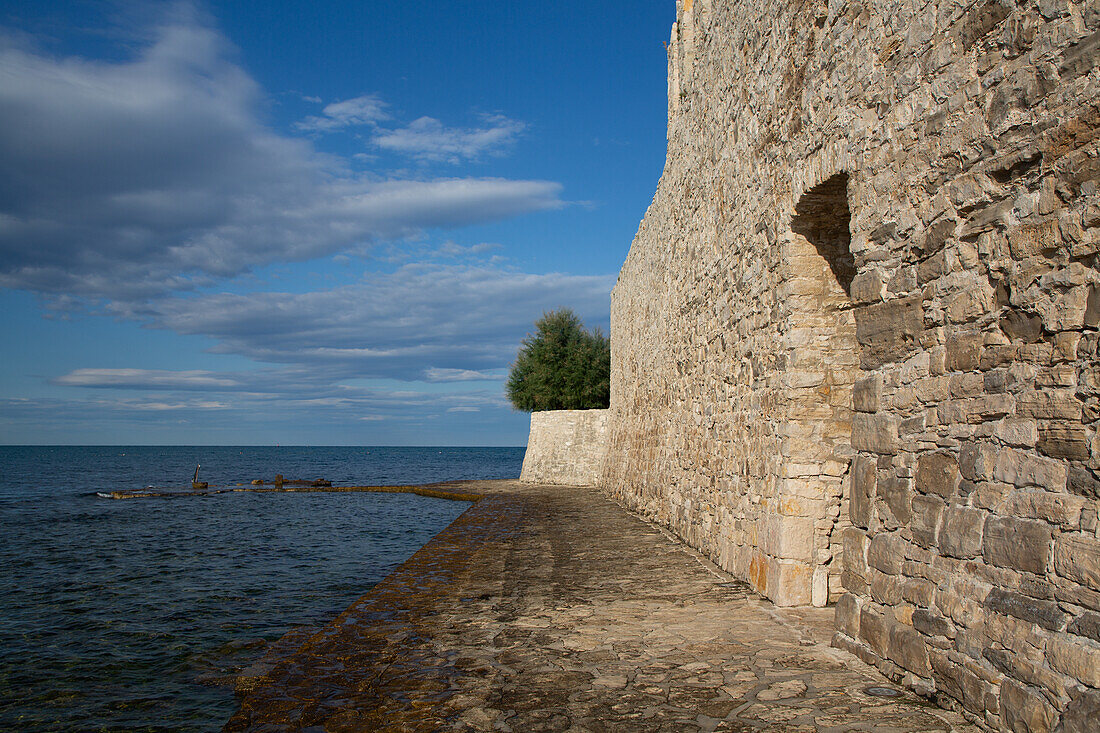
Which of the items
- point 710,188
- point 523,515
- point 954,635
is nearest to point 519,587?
point 954,635

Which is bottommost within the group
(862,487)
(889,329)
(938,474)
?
(862,487)

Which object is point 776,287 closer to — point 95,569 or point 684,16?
point 684,16

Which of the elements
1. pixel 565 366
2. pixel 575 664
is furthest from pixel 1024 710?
pixel 565 366

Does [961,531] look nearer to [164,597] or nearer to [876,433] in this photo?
[876,433]

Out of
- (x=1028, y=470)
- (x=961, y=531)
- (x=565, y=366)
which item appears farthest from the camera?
(x=565, y=366)

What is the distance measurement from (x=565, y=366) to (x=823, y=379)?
22.5 meters

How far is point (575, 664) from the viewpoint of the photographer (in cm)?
427

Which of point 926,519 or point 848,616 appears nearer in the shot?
point 926,519

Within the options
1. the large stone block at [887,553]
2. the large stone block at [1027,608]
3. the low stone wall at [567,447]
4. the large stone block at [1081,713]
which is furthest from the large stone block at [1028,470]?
the low stone wall at [567,447]

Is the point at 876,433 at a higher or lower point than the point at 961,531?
higher

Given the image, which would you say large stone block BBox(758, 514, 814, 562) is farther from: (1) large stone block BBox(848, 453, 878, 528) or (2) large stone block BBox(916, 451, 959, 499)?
(2) large stone block BBox(916, 451, 959, 499)

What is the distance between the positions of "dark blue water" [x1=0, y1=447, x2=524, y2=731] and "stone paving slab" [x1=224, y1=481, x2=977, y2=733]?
1.36 m

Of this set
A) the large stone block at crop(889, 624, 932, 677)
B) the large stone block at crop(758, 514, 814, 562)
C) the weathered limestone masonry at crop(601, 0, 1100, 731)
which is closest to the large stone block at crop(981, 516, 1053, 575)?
the weathered limestone masonry at crop(601, 0, 1100, 731)

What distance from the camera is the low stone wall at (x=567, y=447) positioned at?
74.1 feet
